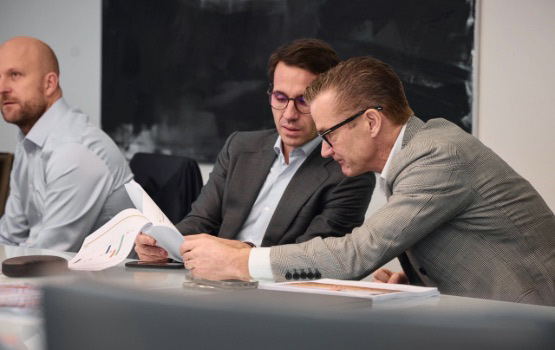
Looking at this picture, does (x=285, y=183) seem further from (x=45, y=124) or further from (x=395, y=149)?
(x=45, y=124)

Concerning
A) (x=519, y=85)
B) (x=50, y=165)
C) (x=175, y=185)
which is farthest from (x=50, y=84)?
(x=519, y=85)

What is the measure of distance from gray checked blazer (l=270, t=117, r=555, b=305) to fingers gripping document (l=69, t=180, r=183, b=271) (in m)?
0.30

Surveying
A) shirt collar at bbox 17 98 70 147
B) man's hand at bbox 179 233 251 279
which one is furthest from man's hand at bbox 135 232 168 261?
shirt collar at bbox 17 98 70 147

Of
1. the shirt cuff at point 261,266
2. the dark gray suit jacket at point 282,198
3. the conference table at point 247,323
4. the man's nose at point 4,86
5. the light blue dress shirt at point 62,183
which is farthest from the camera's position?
the man's nose at point 4,86

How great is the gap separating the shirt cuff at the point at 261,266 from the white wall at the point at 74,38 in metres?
3.20

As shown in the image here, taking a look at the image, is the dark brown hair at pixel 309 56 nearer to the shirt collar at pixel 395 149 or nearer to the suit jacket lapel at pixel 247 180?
the suit jacket lapel at pixel 247 180

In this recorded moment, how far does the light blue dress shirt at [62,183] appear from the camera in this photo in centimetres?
276

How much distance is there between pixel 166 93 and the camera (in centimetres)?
452

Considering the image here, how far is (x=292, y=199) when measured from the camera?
2445mm

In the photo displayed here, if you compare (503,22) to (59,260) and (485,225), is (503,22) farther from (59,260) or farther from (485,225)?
(59,260)

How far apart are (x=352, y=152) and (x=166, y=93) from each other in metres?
2.61

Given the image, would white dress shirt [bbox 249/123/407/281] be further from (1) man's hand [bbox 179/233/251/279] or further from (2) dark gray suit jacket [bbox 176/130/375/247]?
(2) dark gray suit jacket [bbox 176/130/375/247]

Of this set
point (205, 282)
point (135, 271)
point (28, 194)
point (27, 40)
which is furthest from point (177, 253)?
point (27, 40)

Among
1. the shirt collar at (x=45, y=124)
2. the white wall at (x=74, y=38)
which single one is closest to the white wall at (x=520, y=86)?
the shirt collar at (x=45, y=124)
